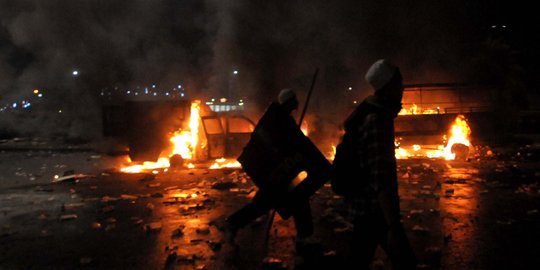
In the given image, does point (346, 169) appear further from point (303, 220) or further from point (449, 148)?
point (449, 148)

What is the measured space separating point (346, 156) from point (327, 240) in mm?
2987

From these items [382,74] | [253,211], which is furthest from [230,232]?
[382,74]

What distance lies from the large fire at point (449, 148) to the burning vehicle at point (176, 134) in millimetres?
5418

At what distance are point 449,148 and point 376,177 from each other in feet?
45.8

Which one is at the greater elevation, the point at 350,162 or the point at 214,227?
the point at 350,162

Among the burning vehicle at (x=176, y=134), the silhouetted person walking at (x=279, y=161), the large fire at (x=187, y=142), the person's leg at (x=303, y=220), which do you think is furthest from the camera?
the large fire at (x=187, y=142)

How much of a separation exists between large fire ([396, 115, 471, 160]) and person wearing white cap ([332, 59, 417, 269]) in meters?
12.8

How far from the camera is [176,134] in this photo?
16.0 meters

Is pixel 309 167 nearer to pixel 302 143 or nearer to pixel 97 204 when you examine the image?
pixel 302 143

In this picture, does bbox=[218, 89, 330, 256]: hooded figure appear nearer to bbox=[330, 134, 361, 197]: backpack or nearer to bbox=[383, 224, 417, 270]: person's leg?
bbox=[330, 134, 361, 197]: backpack

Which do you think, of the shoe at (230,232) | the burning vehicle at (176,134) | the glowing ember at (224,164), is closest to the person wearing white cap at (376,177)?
the shoe at (230,232)

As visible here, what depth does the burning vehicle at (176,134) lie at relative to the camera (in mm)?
15586

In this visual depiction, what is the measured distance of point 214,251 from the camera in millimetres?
5734

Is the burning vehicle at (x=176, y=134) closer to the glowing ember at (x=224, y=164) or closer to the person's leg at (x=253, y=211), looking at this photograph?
the glowing ember at (x=224, y=164)
